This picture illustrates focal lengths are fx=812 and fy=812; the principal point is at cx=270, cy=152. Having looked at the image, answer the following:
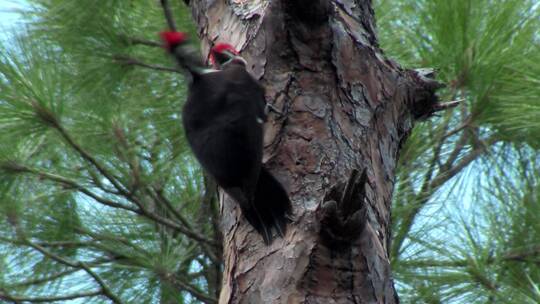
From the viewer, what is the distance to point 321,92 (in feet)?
4.41

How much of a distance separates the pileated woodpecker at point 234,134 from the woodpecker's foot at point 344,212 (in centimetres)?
10

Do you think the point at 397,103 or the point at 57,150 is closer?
the point at 397,103

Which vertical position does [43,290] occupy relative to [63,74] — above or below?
below

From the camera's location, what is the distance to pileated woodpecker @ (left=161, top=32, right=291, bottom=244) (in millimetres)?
1208

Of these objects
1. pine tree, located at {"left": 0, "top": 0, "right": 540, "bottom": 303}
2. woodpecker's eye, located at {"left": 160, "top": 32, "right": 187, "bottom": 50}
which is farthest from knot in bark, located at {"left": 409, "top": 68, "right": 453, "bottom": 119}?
woodpecker's eye, located at {"left": 160, "top": 32, "right": 187, "bottom": 50}

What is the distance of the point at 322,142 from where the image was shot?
1.29 metres

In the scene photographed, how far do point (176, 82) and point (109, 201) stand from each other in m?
0.35

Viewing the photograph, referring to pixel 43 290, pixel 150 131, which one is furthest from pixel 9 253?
pixel 150 131

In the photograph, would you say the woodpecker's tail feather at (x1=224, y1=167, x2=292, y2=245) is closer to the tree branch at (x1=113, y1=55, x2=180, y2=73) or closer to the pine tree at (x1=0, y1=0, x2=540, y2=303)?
the pine tree at (x1=0, y1=0, x2=540, y2=303)

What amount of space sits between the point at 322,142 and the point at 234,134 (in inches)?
5.9

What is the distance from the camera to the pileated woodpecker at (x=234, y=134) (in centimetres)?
121

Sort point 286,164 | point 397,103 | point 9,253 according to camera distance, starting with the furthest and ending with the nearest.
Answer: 1. point 9,253
2. point 397,103
3. point 286,164

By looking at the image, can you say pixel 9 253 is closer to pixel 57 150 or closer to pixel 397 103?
pixel 57 150

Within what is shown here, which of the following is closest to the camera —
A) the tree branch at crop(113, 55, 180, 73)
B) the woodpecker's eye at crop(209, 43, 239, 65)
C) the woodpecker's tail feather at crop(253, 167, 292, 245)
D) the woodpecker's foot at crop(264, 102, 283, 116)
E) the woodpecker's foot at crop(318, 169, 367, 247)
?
the woodpecker's foot at crop(318, 169, 367, 247)
